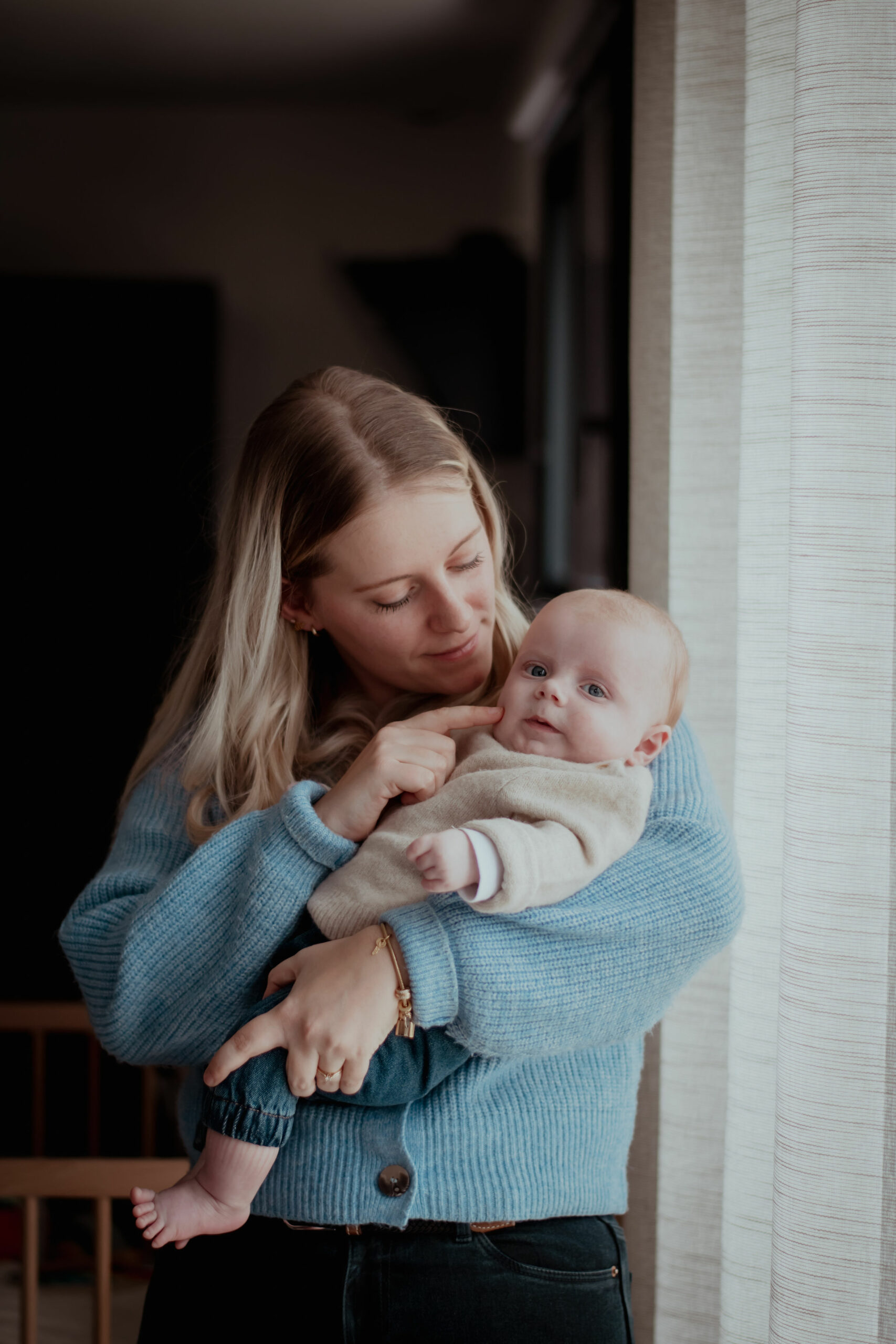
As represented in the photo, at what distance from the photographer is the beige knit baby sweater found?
90 centimetres

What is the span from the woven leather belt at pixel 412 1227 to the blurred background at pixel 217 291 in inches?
44.8

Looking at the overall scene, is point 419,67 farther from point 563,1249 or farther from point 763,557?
point 563,1249

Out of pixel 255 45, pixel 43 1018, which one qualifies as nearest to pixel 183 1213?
pixel 43 1018

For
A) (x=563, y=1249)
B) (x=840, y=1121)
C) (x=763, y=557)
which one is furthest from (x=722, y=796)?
(x=563, y=1249)

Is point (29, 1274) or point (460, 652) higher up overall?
point (460, 652)

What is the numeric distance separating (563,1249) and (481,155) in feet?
6.08

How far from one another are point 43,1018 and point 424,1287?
1272 millimetres

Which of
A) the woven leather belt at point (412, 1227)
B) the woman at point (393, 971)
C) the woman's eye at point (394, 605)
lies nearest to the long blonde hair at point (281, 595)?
the woman at point (393, 971)

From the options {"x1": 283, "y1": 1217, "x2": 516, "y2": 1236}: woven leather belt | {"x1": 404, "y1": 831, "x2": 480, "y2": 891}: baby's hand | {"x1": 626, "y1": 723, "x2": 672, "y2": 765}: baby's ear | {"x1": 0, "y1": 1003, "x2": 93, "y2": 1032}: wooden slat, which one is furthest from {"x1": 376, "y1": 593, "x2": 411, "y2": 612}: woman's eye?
{"x1": 0, "y1": 1003, "x2": 93, "y2": 1032}: wooden slat

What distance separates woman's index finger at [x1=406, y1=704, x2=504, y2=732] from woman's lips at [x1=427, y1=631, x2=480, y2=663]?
117 millimetres

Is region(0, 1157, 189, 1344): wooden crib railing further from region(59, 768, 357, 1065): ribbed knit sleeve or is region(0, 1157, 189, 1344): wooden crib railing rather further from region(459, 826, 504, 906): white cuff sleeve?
region(459, 826, 504, 906): white cuff sleeve

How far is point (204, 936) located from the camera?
1.09 m

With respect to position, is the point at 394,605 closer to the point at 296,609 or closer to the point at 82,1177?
the point at 296,609

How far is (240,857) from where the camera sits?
1.11 m
